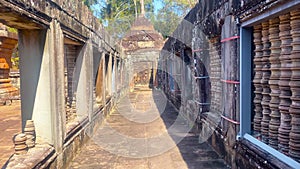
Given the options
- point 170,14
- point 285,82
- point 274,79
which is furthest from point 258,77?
Result: point 170,14

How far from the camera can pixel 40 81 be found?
3.36 m

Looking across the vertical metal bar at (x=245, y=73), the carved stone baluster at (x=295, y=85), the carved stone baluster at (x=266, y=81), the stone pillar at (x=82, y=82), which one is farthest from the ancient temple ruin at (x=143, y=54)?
the carved stone baluster at (x=295, y=85)

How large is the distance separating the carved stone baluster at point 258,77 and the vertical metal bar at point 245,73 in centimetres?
11

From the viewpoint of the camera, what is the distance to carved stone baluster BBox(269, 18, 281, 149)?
263 cm

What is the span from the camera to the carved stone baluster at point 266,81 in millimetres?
2822

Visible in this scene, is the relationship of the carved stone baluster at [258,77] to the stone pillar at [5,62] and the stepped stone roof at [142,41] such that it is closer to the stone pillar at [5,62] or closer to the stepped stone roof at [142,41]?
the stone pillar at [5,62]

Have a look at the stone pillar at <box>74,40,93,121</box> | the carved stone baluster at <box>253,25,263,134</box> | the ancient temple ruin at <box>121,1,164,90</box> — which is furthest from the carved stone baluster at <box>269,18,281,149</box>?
the ancient temple ruin at <box>121,1,164,90</box>

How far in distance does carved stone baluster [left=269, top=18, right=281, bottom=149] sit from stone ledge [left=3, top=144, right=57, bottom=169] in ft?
7.49

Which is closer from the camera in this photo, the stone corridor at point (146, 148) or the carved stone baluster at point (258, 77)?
the carved stone baluster at point (258, 77)

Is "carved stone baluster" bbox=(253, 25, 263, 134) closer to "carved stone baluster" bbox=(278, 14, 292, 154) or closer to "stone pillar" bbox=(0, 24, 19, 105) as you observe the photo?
"carved stone baluster" bbox=(278, 14, 292, 154)

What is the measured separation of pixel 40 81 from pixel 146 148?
231 centimetres

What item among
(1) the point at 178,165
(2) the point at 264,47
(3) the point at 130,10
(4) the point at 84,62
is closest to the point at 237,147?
(1) the point at 178,165

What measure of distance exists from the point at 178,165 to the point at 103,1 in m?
30.5

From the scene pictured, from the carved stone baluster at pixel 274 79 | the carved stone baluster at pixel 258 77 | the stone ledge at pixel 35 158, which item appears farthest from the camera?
the carved stone baluster at pixel 258 77
